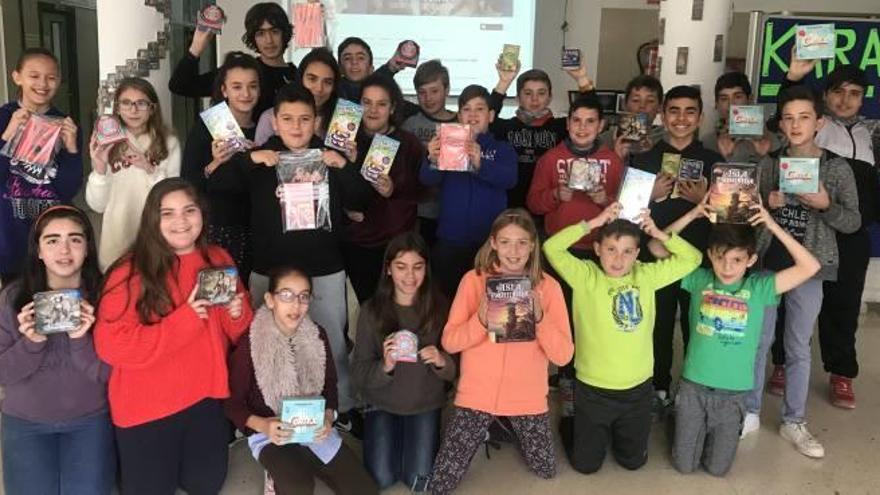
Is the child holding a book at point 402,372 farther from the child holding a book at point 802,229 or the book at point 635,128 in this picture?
the child holding a book at point 802,229

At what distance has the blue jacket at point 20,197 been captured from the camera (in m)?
2.78

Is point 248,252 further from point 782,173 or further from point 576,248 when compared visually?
point 782,173

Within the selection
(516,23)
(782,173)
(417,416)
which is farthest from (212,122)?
(516,23)

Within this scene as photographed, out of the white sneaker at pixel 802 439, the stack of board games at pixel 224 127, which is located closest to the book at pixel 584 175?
the stack of board games at pixel 224 127

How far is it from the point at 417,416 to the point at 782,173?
169 centimetres

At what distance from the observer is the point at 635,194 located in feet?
9.17

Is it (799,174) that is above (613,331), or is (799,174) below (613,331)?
above

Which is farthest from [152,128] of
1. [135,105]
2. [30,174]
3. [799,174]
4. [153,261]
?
[799,174]

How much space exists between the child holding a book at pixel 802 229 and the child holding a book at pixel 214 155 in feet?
6.97

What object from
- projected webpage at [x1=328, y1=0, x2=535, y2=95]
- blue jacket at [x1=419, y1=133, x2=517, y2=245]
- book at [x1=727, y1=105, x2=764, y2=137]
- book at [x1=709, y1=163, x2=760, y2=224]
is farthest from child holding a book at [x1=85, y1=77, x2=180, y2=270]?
projected webpage at [x1=328, y1=0, x2=535, y2=95]

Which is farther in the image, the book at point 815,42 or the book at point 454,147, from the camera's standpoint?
the book at point 815,42

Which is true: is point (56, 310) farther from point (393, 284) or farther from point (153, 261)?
point (393, 284)

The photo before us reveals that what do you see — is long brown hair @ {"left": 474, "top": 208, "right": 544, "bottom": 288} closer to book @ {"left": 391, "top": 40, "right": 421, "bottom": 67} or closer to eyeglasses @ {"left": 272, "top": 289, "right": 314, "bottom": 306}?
eyeglasses @ {"left": 272, "top": 289, "right": 314, "bottom": 306}

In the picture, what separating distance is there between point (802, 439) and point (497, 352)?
1.42 metres
